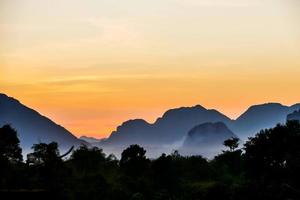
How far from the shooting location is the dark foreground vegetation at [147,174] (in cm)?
9238

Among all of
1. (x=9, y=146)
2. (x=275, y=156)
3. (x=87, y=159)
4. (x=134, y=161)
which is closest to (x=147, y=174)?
(x=134, y=161)

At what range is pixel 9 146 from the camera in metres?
115

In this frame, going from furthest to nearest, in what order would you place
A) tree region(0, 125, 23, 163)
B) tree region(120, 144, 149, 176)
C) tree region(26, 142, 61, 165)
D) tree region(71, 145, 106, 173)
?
tree region(71, 145, 106, 173) < tree region(120, 144, 149, 176) < tree region(0, 125, 23, 163) < tree region(26, 142, 61, 165)

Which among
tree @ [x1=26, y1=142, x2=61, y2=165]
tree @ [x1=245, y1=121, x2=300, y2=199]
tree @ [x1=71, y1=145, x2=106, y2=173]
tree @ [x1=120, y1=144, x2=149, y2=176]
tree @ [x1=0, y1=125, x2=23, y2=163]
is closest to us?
tree @ [x1=245, y1=121, x2=300, y2=199]

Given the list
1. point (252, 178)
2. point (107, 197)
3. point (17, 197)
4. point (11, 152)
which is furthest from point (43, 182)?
point (17, 197)

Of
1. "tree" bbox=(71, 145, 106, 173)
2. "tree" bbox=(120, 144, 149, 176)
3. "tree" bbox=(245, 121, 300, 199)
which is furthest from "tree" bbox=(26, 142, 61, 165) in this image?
"tree" bbox=(245, 121, 300, 199)

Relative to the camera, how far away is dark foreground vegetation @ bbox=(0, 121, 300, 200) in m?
92.4

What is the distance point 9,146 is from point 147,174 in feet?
91.2

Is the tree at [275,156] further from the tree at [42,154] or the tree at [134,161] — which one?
the tree at [42,154]

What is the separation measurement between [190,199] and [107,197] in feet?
54.6

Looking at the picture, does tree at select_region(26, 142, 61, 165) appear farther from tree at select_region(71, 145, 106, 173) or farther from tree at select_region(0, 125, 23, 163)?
tree at select_region(71, 145, 106, 173)

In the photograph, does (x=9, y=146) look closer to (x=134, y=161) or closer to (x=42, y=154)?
(x=42, y=154)

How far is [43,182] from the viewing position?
9925cm

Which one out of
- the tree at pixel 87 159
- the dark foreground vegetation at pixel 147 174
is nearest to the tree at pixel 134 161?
the dark foreground vegetation at pixel 147 174
